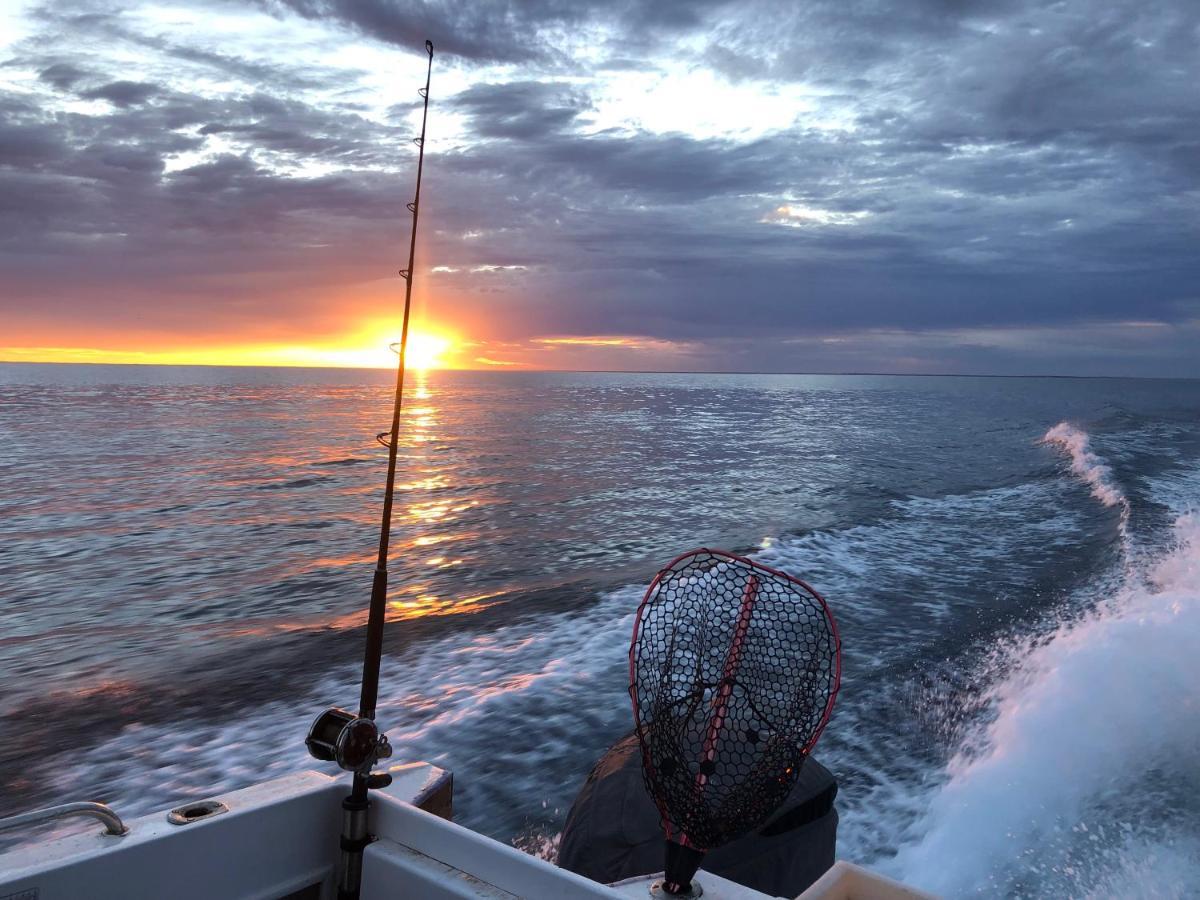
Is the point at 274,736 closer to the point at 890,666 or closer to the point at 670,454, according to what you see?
the point at 890,666

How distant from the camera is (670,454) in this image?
2878 centimetres

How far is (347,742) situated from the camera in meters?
2.47

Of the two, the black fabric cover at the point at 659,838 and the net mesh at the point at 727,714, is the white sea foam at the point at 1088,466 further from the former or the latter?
the net mesh at the point at 727,714

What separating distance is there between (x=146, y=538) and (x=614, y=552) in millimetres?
7936

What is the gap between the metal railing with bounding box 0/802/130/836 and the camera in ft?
7.27

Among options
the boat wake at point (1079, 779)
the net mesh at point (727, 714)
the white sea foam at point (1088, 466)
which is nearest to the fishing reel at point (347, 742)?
the net mesh at point (727, 714)

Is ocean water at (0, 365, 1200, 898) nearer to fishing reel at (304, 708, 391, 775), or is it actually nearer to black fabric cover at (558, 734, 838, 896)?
black fabric cover at (558, 734, 838, 896)

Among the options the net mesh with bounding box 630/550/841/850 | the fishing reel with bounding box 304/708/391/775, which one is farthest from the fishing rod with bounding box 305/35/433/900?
the net mesh with bounding box 630/550/841/850

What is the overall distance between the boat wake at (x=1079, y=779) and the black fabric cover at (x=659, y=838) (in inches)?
59.1

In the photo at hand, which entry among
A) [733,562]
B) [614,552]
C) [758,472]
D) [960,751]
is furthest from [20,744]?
[758,472]

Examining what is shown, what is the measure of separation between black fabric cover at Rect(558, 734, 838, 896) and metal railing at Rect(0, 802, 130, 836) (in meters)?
1.67

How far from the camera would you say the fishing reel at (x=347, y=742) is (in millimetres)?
2471

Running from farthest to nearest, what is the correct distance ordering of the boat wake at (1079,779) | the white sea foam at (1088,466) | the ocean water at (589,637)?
the white sea foam at (1088,466) → the ocean water at (589,637) → the boat wake at (1079,779)

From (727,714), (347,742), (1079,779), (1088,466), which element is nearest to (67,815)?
(347,742)
